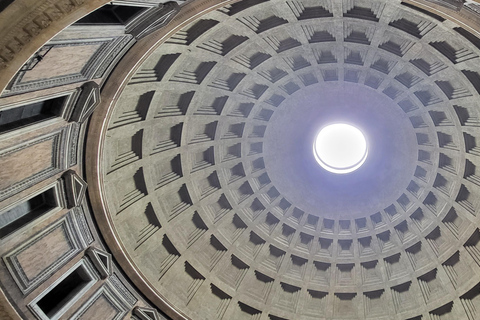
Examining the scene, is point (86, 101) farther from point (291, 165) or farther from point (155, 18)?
point (291, 165)

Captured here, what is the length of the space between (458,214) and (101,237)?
22500 millimetres

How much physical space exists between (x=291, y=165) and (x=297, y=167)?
0.55 metres

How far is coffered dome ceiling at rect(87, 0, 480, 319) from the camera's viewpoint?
2252 centimetres

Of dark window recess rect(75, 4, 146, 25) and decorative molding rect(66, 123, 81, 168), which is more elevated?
dark window recess rect(75, 4, 146, 25)

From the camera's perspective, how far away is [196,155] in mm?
28750

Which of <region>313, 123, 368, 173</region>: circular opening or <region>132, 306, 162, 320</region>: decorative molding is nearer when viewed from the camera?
<region>132, 306, 162, 320</region>: decorative molding

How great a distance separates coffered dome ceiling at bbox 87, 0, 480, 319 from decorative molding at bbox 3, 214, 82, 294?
94.8 inches

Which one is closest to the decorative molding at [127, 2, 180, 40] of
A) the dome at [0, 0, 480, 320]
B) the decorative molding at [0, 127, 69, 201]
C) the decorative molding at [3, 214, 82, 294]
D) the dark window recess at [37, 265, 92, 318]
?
the dome at [0, 0, 480, 320]

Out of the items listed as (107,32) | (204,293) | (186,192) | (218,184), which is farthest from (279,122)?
(107,32)

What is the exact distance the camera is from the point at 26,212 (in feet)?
63.2

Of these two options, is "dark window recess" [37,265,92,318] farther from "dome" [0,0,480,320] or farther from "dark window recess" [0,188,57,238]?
"dark window recess" [0,188,57,238]

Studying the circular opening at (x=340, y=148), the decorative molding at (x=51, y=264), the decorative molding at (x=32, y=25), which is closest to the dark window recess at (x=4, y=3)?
the decorative molding at (x=32, y=25)

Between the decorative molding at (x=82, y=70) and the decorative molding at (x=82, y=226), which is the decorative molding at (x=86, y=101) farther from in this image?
the decorative molding at (x=82, y=226)

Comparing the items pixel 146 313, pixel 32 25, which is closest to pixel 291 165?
pixel 146 313
